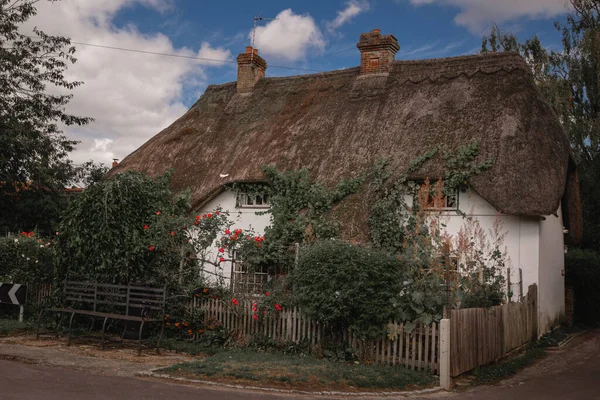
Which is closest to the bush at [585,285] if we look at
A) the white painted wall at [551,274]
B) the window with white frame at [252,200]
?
the white painted wall at [551,274]

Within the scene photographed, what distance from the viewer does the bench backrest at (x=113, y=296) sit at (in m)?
11.4

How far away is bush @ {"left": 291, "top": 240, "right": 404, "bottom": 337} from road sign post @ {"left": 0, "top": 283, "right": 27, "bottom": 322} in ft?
22.0

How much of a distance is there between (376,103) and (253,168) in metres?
4.10

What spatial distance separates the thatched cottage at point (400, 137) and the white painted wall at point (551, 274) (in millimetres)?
31

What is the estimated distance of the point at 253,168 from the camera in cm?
1664

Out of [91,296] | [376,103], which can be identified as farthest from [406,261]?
[376,103]

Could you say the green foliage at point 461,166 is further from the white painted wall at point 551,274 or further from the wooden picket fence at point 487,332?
the wooden picket fence at point 487,332

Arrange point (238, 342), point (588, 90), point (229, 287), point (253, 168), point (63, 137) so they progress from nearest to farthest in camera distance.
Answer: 1. point (238, 342)
2. point (229, 287)
3. point (253, 168)
4. point (63, 137)
5. point (588, 90)

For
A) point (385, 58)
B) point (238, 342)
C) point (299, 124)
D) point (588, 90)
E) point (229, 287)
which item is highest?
point (588, 90)

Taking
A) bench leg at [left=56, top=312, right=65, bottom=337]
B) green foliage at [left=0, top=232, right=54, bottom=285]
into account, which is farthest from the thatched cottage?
bench leg at [left=56, top=312, right=65, bottom=337]

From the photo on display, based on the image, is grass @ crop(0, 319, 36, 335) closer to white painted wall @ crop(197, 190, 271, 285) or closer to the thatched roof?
white painted wall @ crop(197, 190, 271, 285)

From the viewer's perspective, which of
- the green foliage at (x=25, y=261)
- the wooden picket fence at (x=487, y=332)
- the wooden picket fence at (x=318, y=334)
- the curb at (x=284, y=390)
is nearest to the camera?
the curb at (x=284, y=390)

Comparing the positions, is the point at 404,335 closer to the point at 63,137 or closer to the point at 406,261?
the point at 406,261

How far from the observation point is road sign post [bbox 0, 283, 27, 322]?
1347 centimetres
